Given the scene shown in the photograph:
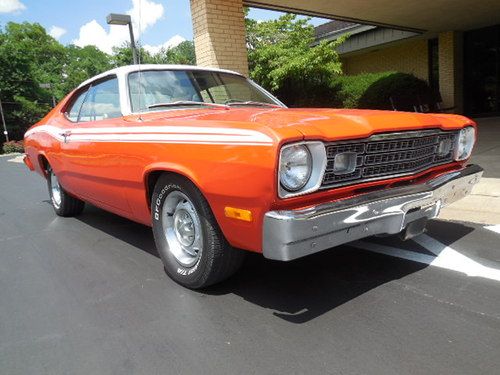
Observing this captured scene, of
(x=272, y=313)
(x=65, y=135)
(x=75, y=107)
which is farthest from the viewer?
(x=75, y=107)

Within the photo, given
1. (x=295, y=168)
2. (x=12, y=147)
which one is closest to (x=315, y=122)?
(x=295, y=168)

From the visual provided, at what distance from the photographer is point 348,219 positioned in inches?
102

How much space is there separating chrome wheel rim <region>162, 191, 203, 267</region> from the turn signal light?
18.2 inches

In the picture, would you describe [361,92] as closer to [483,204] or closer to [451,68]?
[451,68]

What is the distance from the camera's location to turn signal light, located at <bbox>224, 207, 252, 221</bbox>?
256cm

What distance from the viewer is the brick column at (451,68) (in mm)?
16250

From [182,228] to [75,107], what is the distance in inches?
102

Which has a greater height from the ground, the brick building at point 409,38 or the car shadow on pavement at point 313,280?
Result: the brick building at point 409,38

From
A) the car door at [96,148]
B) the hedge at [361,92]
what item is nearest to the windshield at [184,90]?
the car door at [96,148]

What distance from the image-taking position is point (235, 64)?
7719 mm

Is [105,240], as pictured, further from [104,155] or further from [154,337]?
[154,337]

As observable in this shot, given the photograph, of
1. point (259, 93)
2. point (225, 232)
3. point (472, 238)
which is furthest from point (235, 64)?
point (225, 232)

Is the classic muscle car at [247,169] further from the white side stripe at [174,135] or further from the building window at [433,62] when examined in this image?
the building window at [433,62]

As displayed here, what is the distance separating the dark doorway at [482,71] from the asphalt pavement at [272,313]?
14483mm
